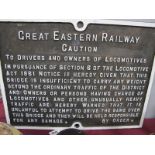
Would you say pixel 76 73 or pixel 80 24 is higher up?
pixel 80 24

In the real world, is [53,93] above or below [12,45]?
below

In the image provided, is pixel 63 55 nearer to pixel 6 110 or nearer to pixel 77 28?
pixel 77 28

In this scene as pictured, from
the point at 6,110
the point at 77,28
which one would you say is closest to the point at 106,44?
the point at 77,28

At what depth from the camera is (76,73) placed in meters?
0.89

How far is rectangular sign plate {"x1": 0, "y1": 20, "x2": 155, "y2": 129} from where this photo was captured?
832mm

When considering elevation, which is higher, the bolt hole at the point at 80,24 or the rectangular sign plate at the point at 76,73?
the bolt hole at the point at 80,24

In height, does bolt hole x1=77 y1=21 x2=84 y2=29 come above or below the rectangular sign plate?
above

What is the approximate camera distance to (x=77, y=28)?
Answer: 0.83 meters

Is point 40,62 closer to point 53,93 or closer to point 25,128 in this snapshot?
point 53,93

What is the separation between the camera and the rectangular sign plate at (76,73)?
2.73 ft

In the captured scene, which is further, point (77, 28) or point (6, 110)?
point (6, 110)

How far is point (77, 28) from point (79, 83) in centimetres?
16
